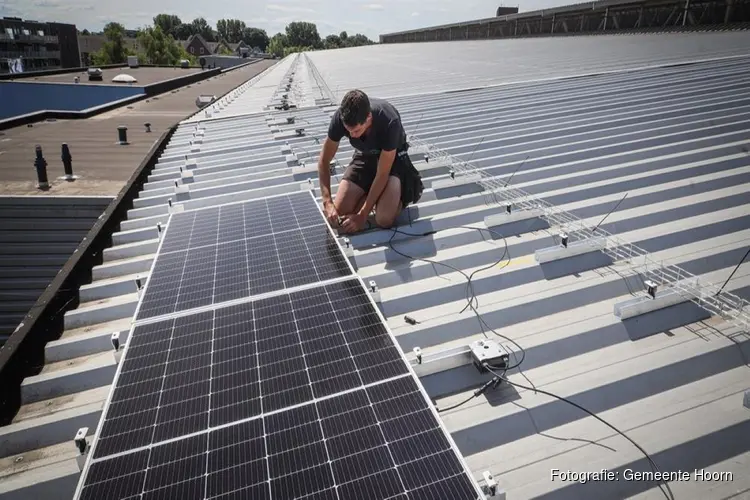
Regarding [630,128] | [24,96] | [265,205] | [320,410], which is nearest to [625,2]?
[630,128]

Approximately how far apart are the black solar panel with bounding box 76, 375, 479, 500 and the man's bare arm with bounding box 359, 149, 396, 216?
115 inches

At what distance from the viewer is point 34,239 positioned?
1185 cm

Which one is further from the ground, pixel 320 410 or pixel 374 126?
pixel 374 126

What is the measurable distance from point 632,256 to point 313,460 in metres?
4.21

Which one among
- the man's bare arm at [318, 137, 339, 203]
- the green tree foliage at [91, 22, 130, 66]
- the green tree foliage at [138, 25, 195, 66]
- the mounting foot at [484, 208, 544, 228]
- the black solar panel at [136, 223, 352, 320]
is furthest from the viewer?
the green tree foliage at [138, 25, 195, 66]

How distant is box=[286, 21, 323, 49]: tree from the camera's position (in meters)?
186

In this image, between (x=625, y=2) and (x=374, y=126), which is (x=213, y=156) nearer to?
(x=374, y=126)

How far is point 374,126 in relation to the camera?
5.64 m

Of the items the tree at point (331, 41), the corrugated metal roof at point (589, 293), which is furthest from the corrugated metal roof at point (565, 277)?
the tree at point (331, 41)

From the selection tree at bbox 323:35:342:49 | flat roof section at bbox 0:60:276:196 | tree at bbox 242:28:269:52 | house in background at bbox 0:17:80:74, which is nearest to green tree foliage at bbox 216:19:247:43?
tree at bbox 242:28:269:52

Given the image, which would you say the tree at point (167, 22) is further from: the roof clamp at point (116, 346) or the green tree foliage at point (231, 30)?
the roof clamp at point (116, 346)

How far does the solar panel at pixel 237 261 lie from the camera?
14.4 feet

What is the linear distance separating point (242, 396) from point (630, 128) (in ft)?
29.9

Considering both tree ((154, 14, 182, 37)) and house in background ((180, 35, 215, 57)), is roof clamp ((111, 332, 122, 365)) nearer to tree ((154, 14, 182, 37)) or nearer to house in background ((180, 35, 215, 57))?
house in background ((180, 35, 215, 57))
